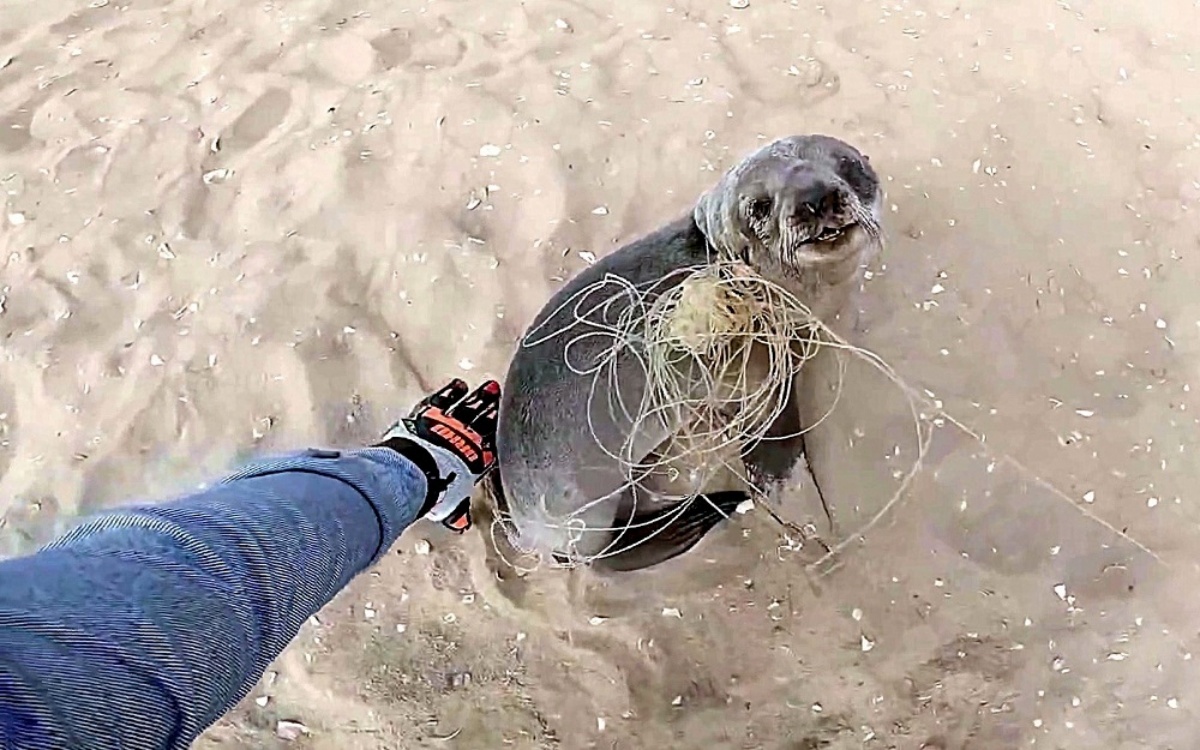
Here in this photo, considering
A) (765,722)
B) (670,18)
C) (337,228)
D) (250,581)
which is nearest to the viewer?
(250,581)

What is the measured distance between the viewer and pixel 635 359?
2.29 metres

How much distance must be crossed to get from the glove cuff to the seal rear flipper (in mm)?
423

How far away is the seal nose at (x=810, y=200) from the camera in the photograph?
210cm

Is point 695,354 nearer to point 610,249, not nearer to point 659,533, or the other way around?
point 659,533

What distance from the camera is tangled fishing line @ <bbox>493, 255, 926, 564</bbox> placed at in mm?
2104

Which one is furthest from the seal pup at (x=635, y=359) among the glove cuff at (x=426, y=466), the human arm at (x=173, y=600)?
the human arm at (x=173, y=600)

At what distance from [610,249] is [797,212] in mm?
965

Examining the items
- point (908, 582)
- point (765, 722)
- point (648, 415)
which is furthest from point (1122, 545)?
point (648, 415)

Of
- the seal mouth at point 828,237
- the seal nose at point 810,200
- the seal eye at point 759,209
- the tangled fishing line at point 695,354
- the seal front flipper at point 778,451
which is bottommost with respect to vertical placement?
the seal front flipper at point 778,451

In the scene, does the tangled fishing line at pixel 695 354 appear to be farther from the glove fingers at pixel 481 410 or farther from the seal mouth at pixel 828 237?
the glove fingers at pixel 481 410

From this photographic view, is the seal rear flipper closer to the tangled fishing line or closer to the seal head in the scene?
the tangled fishing line

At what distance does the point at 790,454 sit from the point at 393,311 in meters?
1.23

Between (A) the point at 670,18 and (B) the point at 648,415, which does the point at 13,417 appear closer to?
(B) the point at 648,415

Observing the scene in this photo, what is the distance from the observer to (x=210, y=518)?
5.88 feet
